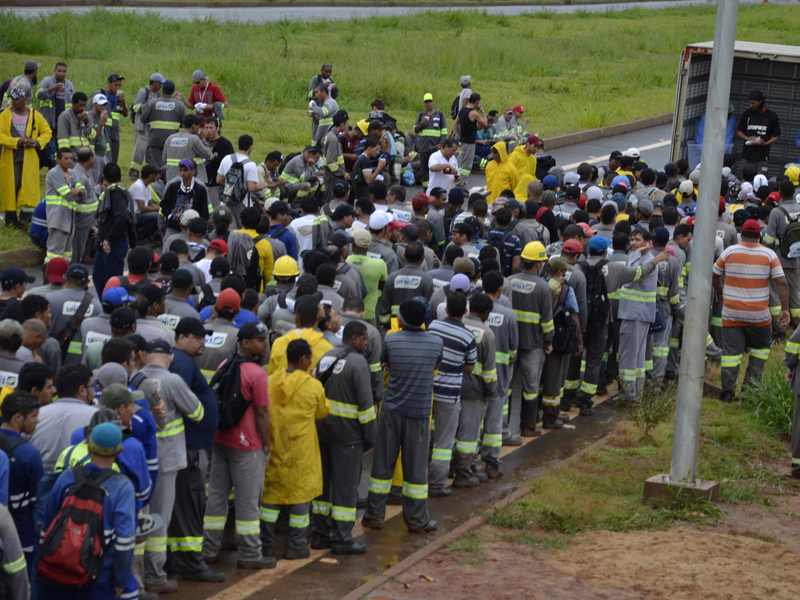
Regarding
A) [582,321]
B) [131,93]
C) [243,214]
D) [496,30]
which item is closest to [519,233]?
[582,321]

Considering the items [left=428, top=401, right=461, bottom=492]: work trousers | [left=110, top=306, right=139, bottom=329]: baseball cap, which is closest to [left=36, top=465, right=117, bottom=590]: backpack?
[left=110, top=306, right=139, bottom=329]: baseball cap

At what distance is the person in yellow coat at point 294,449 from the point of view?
735cm

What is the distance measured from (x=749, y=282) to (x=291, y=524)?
6509mm

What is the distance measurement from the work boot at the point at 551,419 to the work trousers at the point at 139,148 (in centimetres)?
902

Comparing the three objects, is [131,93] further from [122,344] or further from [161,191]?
[122,344]

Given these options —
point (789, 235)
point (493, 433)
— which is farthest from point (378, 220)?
point (789, 235)

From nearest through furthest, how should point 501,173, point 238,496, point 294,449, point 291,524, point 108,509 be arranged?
1. point 108,509
2. point 238,496
3. point 294,449
4. point 291,524
5. point 501,173

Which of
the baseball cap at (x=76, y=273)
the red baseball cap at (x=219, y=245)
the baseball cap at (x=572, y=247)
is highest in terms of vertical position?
the baseball cap at (x=572, y=247)

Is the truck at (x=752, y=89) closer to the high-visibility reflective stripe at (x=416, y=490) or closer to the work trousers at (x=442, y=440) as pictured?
the work trousers at (x=442, y=440)

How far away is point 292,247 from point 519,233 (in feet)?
8.87

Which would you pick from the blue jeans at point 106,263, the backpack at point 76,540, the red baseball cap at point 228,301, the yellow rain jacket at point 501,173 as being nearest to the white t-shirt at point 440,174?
the yellow rain jacket at point 501,173

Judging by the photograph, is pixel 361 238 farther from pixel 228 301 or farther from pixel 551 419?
pixel 551 419

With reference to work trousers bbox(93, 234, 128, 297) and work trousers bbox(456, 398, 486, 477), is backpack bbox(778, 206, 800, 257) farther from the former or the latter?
work trousers bbox(93, 234, 128, 297)

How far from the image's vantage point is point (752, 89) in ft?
63.3
